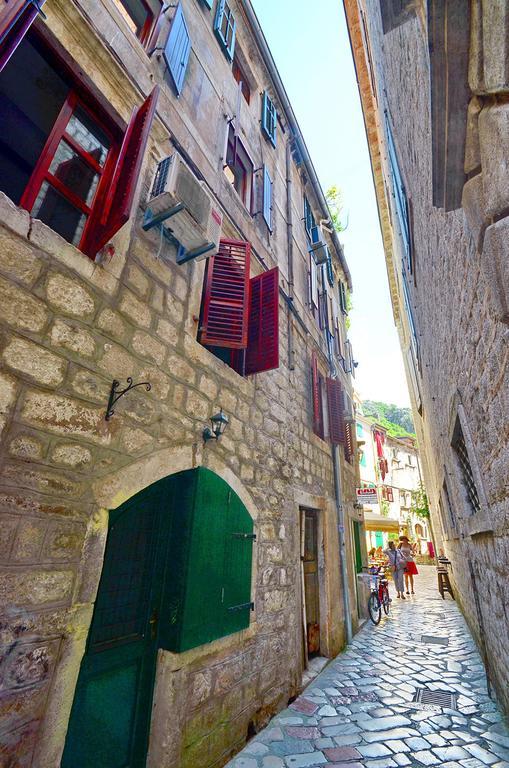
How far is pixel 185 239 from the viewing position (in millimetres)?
3291

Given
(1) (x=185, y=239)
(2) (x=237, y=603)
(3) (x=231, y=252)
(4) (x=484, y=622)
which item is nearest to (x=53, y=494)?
(2) (x=237, y=603)

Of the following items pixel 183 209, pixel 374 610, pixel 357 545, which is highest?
pixel 183 209

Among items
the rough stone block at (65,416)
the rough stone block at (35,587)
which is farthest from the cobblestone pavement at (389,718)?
the rough stone block at (65,416)

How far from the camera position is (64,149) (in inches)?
127

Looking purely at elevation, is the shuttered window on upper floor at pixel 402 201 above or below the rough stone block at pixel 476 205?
above

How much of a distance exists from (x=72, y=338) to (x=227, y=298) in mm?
1973

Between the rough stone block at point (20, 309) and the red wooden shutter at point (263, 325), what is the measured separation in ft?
8.26

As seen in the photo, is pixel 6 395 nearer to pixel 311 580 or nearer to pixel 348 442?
pixel 311 580

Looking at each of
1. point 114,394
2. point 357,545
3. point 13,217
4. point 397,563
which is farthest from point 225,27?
point 397,563

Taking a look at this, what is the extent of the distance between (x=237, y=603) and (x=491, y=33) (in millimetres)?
4165

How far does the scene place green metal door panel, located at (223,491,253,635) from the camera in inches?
127

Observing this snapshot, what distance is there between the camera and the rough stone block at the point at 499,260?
1.51 metres

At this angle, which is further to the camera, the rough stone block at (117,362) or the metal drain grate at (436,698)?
the metal drain grate at (436,698)

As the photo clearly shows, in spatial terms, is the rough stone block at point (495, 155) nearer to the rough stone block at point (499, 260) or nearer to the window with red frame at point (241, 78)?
the rough stone block at point (499, 260)
